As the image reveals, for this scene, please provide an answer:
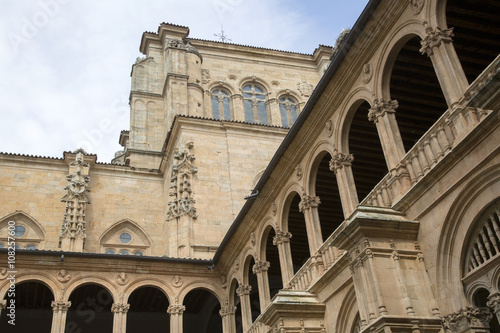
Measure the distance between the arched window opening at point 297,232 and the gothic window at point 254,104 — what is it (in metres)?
11.2

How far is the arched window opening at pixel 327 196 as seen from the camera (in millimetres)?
16188

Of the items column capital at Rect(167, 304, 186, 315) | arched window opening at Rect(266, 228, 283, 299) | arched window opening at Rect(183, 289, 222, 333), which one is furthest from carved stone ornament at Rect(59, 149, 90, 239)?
arched window opening at Rect(266, 228, 283, 299)

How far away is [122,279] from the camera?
1955cm

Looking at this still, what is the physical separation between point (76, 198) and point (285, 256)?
39.2ft

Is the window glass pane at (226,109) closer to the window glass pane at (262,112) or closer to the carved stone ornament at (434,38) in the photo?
the window glass pane at (262,112)

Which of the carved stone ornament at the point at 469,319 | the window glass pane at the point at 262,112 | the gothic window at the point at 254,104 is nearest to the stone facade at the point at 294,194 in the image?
the carved stone ornament at the point at 469,319

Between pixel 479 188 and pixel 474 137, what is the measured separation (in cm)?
82

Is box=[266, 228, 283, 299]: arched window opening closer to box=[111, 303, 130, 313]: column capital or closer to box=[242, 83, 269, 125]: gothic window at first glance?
box=[111, 303, 130, 313]: column capital

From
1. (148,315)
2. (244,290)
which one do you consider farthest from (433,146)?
(148,315)

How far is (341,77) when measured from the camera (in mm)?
13477

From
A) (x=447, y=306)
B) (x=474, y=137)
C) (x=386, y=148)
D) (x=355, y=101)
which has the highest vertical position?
(x=355, y=101)

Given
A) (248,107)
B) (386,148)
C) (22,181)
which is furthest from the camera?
(248,107)

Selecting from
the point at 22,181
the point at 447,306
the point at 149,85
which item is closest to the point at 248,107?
the point at 149,85

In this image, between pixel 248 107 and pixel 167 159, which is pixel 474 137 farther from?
pixel 248 107
